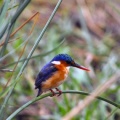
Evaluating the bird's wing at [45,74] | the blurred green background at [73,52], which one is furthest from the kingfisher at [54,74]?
the blurred green background at [73,52]

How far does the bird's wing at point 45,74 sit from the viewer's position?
2.42m

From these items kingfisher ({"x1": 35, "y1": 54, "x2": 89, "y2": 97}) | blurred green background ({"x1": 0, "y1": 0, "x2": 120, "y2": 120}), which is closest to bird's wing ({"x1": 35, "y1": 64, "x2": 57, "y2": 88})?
kingfisher ({"x1": 35, "y1": 54, "x2": 89, "y2": 97})

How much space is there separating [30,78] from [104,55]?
1358 mm

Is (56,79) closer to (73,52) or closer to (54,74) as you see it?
(54,74)

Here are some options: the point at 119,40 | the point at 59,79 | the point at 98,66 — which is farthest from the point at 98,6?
the point at 59,79

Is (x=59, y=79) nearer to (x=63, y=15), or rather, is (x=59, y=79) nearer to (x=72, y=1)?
(x=63, y=15)

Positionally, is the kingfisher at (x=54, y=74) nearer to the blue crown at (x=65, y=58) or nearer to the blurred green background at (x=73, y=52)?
the blue crown at (x=65, y=58)

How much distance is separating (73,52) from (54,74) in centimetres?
370

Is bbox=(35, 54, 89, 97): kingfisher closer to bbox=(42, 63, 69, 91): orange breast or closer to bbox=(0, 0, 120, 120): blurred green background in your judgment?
bbox=(42, 63, 69, 91): orange breast

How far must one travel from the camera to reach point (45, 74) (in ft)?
8.07

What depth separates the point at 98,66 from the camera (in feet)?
19.4

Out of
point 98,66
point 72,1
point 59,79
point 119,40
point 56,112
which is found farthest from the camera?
point 72,1

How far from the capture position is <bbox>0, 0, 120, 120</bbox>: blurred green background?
4.31 metres

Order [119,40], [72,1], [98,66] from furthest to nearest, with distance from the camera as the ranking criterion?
[72,1] → [119,40] → [98,66]
